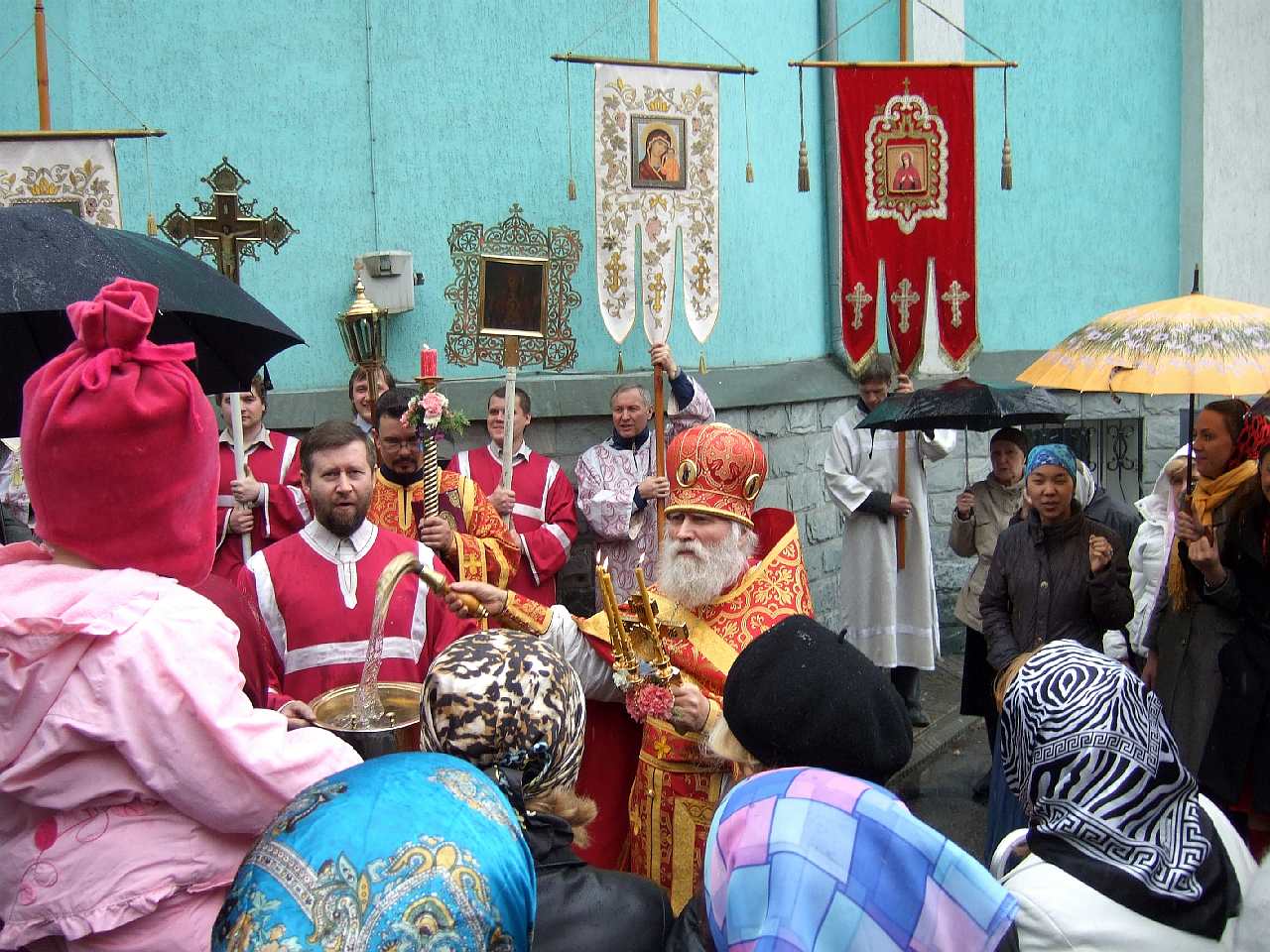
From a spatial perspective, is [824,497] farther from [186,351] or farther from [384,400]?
[186,351]

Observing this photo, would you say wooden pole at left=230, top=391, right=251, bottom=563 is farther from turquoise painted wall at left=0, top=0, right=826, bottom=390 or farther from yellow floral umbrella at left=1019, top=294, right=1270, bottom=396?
yellow floral umbrella at left=1019, top=294, right=1270, bottom=396

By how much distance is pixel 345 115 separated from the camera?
26.0 ft

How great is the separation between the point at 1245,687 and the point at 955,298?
3.62 m

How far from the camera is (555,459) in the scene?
8.20m

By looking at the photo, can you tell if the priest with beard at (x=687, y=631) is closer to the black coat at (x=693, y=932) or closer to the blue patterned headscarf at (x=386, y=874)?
the black coat at (x=693, y=932)

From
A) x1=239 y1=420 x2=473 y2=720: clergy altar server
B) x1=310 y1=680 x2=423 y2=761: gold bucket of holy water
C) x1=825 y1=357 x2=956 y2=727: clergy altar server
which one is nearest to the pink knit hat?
x1=310 y1=680 x2=423 y2=761: gold bucket of holy water

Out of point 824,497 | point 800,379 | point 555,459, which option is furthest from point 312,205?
point 824,497

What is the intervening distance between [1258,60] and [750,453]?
8.49 meters

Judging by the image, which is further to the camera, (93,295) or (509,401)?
(509,401)

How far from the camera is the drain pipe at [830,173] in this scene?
9.87 meters

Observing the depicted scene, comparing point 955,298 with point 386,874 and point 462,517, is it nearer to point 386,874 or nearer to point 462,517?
point 462,517

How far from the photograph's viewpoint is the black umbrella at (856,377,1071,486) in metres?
7.11

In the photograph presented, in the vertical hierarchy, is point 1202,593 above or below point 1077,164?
below

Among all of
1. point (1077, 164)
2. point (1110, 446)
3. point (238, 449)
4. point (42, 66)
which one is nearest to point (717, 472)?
point (238, 449)
